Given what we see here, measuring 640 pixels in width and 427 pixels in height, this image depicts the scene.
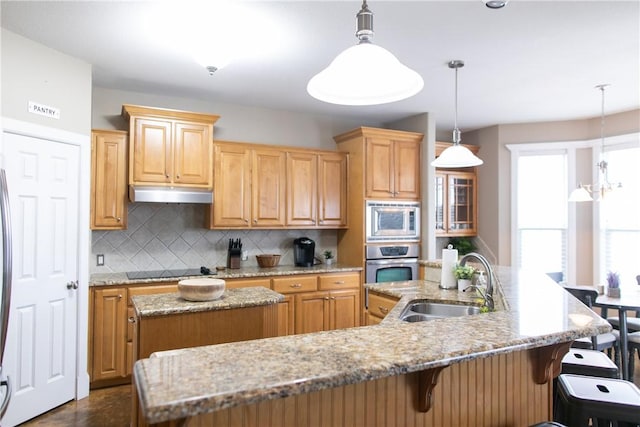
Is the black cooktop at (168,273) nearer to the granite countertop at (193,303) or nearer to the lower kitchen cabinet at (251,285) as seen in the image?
the lower kitchen cabinet at (251,285)

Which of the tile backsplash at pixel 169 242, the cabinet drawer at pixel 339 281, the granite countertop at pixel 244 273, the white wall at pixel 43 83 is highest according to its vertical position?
the white wall at pixel 43 83

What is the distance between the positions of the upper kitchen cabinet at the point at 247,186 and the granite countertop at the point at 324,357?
303cm

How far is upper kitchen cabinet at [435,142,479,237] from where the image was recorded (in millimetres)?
5641

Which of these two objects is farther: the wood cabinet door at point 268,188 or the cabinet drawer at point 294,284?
the wood cabinet door at point 268,188

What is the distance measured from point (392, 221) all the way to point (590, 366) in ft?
8.83

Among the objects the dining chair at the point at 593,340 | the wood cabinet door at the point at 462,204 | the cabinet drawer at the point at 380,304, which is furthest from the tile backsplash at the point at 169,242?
the dining chair at the point at 593,340

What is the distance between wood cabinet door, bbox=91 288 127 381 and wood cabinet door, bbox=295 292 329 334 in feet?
5.31

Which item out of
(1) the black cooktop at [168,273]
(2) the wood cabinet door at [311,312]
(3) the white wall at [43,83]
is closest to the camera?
(3) the white wall at [43,83]

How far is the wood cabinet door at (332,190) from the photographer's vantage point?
16.0 feet

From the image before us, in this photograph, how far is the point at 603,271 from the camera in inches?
201

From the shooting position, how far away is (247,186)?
4461 mm

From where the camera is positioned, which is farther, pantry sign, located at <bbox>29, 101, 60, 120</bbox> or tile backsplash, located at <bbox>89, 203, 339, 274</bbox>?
tile backsplash, located at <bbox>89, 203, 339, 274</bbox>

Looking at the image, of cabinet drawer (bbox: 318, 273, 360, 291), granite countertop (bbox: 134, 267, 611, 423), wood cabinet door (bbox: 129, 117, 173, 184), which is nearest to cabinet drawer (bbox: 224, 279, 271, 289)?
cabinet drawer (bbox: 318, 273, 360, 291)

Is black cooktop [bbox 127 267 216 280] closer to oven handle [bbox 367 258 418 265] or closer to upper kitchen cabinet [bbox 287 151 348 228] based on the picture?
upper kitchen cabinet [bbox 287 151 348 228]
